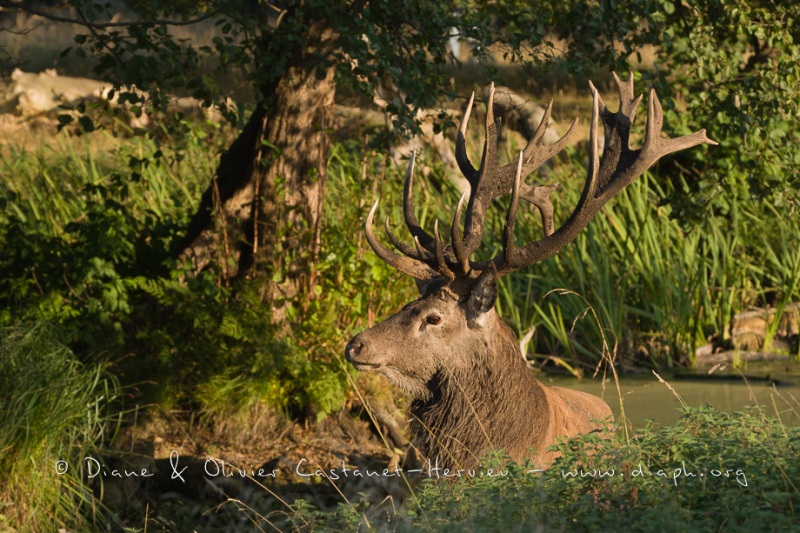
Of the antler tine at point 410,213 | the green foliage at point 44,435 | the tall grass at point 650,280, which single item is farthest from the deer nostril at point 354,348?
the tall grass at point 650,280

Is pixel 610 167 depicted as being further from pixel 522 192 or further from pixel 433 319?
pixel 433 319

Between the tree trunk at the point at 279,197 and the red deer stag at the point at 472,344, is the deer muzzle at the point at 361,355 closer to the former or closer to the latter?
the red deer stag at the point at 472,344

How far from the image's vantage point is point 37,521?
546cm

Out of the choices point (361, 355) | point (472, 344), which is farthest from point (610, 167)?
point (361, 355)

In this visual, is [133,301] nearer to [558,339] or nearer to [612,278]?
[558,339]

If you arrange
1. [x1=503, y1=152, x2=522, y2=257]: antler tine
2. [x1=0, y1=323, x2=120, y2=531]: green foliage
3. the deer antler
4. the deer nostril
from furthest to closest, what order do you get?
[x1=0, y1=323, x2=120, y2=531]: green foliage
the deer antler
the deer nostril
[x1=503, y1=152, x2=522, y2=257]: antler tine

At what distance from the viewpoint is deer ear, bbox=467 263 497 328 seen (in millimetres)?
4672

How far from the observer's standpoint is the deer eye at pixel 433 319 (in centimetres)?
483

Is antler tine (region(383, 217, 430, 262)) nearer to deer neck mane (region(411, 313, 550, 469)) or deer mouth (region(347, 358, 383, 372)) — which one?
deer neck mane (region(411, 313, 550, 469))

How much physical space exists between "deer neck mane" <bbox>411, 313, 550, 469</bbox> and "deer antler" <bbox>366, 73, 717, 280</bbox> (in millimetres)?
338

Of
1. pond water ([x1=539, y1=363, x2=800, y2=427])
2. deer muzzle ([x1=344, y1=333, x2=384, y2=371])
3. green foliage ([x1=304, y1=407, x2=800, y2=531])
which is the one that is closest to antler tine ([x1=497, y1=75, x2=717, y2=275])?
deer muzzle ([x1=344, y1=333, x2=384, y2=371])

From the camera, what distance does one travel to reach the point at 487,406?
4.90 m

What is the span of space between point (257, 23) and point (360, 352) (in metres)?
2.51

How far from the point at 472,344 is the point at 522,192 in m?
0.93
